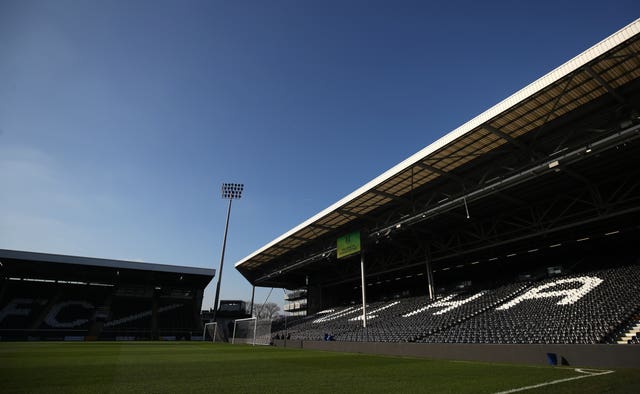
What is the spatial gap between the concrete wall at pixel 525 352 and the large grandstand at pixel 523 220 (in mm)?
1810

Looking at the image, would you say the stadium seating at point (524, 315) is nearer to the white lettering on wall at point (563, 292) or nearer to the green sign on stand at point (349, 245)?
the white lettering on wall at point (563, 292)

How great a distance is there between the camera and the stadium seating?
46.3ft

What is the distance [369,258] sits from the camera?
36875 millimetres

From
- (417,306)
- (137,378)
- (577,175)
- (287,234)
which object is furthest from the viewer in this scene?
(287,234)

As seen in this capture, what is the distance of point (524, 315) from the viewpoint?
18.0 metres

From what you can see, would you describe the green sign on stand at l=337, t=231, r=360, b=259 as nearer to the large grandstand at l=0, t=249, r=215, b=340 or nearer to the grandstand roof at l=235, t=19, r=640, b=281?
the grandstand roof at l=235, t=19, r=640, b=281

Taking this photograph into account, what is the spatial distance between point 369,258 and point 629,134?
27.0 m

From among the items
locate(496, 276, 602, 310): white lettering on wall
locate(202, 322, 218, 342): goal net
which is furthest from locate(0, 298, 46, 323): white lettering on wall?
locate(496, 276, 602, 310): white lettering on wall

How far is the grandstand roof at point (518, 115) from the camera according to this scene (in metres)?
11.2


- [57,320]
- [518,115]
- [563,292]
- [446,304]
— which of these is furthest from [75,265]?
[563,292]

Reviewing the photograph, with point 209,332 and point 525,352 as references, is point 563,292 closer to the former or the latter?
point 525,352

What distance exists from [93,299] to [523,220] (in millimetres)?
52558

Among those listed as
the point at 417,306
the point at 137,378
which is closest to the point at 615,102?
the point at 137,378

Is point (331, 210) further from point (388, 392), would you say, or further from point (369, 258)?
point (388, 392)
